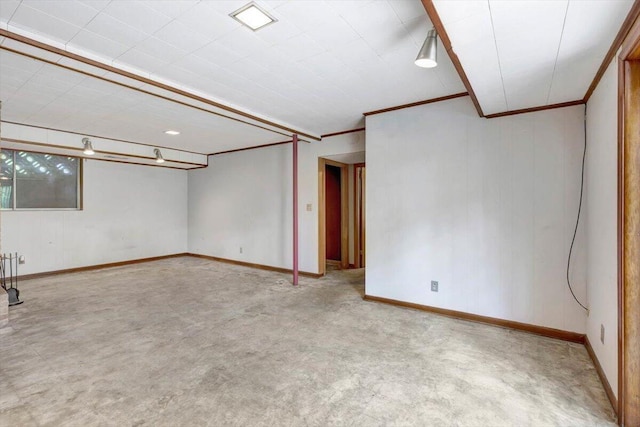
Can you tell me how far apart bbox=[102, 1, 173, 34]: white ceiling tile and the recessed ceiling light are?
0.48 metres

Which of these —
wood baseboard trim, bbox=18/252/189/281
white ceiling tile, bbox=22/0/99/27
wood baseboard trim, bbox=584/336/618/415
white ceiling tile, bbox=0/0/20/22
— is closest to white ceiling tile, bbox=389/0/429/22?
white ceiling tile, bbox=22/0/99/27

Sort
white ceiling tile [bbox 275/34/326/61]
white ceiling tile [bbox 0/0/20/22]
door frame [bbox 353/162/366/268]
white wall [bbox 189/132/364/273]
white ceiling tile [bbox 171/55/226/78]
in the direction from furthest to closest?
door frame [bbox 353/162/366/268] < white wall [bbox 189/132/364/273] < white ceiling tile [bbox 171/55/226/78] < white ceiling tile [bbox 275/34/326/61] < white ceiling tile [bbox 0/0/20/22]

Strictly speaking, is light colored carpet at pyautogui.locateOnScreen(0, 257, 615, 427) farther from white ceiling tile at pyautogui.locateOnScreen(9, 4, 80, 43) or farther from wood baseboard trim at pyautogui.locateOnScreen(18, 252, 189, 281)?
white ceiling tile at pyautogui.locateOnScreen(9, 4, 80, 43)

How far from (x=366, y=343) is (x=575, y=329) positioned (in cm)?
201

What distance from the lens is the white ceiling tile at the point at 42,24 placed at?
78.5 inches

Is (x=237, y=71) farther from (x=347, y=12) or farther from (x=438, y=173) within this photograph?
(x=438, y=173)

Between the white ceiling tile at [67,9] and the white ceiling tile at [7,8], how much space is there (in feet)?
0.20

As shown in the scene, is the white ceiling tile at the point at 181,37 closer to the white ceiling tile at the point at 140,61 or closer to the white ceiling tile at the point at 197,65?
the white ceiling tile at the point at 197,65

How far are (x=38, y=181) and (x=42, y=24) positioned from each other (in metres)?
4.97

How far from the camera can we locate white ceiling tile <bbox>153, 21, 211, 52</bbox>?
2.17 m

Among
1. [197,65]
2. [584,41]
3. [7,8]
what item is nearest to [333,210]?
[197,65]

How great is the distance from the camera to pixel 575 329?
2.95 m

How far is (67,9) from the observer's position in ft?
6.44

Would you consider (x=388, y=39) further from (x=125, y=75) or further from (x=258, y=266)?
(x=258, y=266)
